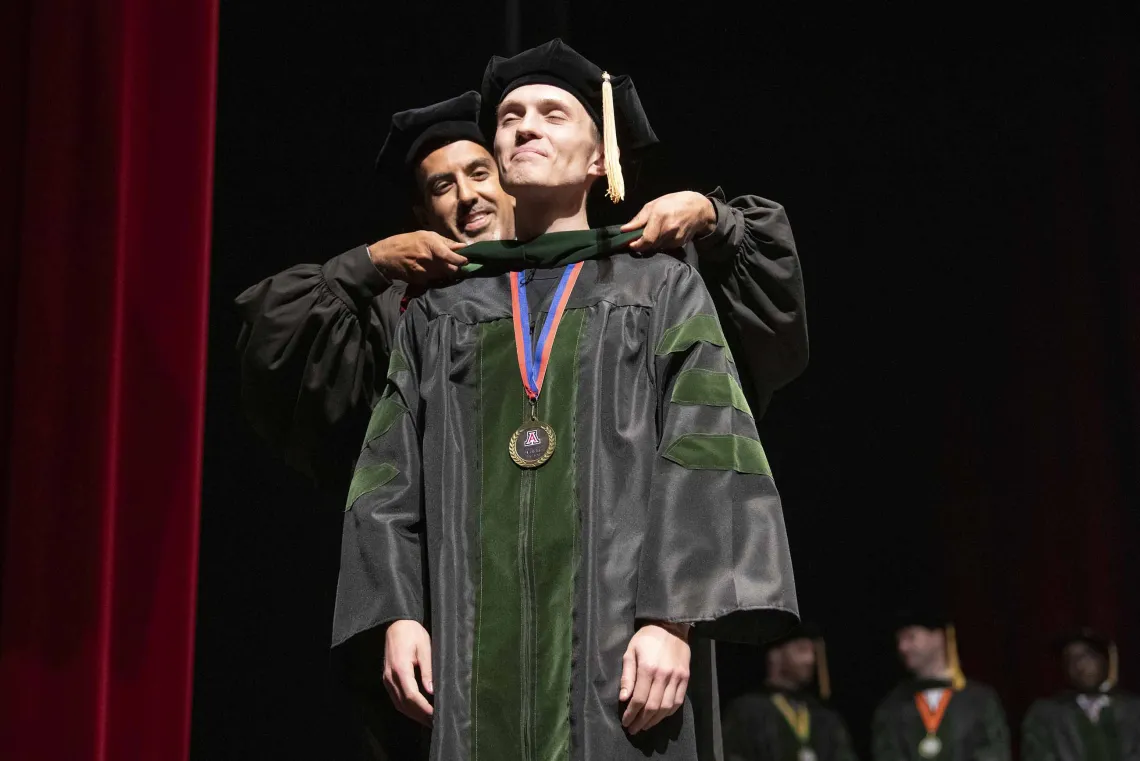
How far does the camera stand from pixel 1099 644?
237 inches

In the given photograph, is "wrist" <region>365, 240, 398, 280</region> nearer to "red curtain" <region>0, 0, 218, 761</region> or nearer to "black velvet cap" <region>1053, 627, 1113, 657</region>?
"red curtain" <region>0, 0, 218, 761</region>

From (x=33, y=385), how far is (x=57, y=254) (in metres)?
0.21

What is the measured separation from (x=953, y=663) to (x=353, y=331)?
14.7 ft

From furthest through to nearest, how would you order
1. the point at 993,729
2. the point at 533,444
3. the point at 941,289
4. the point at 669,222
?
the point at 941,289, the point at 993,729, the point at 669,222, the point at 533,444

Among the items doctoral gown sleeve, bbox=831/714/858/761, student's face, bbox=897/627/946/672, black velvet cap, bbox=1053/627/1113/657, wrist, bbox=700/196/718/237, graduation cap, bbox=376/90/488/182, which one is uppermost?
graduation cap, bbox=376/90/488/182

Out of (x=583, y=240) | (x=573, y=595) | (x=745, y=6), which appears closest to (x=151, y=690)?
(x=573, y=595)

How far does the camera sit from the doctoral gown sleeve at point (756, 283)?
2.63 meters

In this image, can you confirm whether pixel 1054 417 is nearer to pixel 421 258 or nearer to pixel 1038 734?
pixel 1038 734

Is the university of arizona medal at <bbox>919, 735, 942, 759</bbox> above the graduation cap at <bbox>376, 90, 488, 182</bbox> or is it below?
below

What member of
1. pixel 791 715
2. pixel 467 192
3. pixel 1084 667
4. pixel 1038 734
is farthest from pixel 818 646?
pixel 467 192

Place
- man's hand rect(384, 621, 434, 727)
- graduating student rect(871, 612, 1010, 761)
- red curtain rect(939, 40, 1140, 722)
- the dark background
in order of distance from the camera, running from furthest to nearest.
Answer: graduating student rect(871, 612, 1010, 761) → red curtain rect(939, 40, 1140, 722) → the dark background → man's hand rect(384, 621, 434, 727)

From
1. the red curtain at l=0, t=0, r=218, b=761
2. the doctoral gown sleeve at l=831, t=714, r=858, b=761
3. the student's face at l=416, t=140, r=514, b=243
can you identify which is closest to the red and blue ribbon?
the red curtain at l=0, t=0, r=218, b=761

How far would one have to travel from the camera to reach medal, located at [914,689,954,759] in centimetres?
629

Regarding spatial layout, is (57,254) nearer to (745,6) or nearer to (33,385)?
(33,385)
